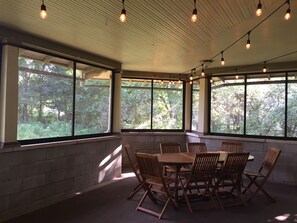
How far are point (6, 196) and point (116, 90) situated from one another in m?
3.44

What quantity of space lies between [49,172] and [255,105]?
4.78 m

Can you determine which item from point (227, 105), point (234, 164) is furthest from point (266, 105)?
point (234, 164)

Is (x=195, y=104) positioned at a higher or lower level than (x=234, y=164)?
higher

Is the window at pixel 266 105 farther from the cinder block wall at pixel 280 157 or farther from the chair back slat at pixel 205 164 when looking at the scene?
the chair back slat at pixel 205 164

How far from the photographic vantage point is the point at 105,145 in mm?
6230

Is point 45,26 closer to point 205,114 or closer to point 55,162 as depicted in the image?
point 55,162

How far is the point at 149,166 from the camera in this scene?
4.35 metres

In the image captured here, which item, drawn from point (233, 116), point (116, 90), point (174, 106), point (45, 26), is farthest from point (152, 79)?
point (45, 26)

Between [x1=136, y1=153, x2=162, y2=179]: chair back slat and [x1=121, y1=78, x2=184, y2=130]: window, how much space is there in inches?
143

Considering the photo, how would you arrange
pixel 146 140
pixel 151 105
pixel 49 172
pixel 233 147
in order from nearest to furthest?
pixel 49 172, pixel 233 147, pixel 146 140, pixel 151 105

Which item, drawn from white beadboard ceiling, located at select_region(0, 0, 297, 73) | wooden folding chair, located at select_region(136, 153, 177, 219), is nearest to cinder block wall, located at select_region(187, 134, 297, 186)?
white beadboard ceiling, located at select_region(0, 0, 297, 73)

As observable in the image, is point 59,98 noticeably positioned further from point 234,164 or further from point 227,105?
point 227,105

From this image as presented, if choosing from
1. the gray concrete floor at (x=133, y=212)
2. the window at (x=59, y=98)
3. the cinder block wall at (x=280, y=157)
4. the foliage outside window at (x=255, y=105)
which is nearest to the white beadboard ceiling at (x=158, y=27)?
the window at (x=59, y=98)

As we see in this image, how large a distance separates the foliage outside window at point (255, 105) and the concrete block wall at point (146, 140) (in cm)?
112
